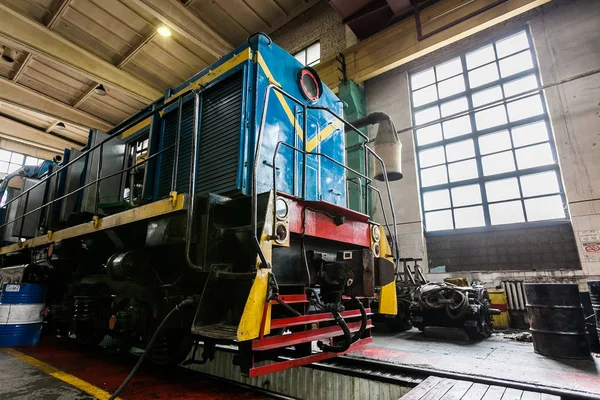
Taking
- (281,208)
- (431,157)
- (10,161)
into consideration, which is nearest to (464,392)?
(281,208)

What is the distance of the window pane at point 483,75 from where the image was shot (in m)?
8.48

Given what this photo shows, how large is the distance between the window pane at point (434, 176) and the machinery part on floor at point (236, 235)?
5.65 meters

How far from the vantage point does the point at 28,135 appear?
43.9 ft

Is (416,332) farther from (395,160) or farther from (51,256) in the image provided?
(51,256)

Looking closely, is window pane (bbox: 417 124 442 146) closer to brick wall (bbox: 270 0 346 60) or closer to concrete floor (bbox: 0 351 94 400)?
brick wall (bbox: 270 0 346 60)

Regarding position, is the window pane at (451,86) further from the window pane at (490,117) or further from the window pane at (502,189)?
the window pane at (502,189)

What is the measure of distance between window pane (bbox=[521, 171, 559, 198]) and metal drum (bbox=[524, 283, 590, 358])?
424 centimetres

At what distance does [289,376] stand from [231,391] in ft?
4.29

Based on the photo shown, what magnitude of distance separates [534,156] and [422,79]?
388 centimetres

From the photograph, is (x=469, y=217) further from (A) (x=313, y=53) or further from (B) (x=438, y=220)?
(A) (x=313, y=53)

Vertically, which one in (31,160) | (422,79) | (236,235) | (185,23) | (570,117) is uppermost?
(185,23)

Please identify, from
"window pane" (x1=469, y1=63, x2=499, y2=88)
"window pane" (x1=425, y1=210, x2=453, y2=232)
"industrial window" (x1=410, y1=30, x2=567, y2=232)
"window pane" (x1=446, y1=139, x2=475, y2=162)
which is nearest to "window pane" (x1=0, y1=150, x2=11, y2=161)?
"industrial window" (x1=410, y1=30, x2=567, y2=232)

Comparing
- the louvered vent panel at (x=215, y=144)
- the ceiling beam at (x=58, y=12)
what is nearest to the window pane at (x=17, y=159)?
the ceiling beam at (x=58, y=12)

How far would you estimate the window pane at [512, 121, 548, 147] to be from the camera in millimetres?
7590
